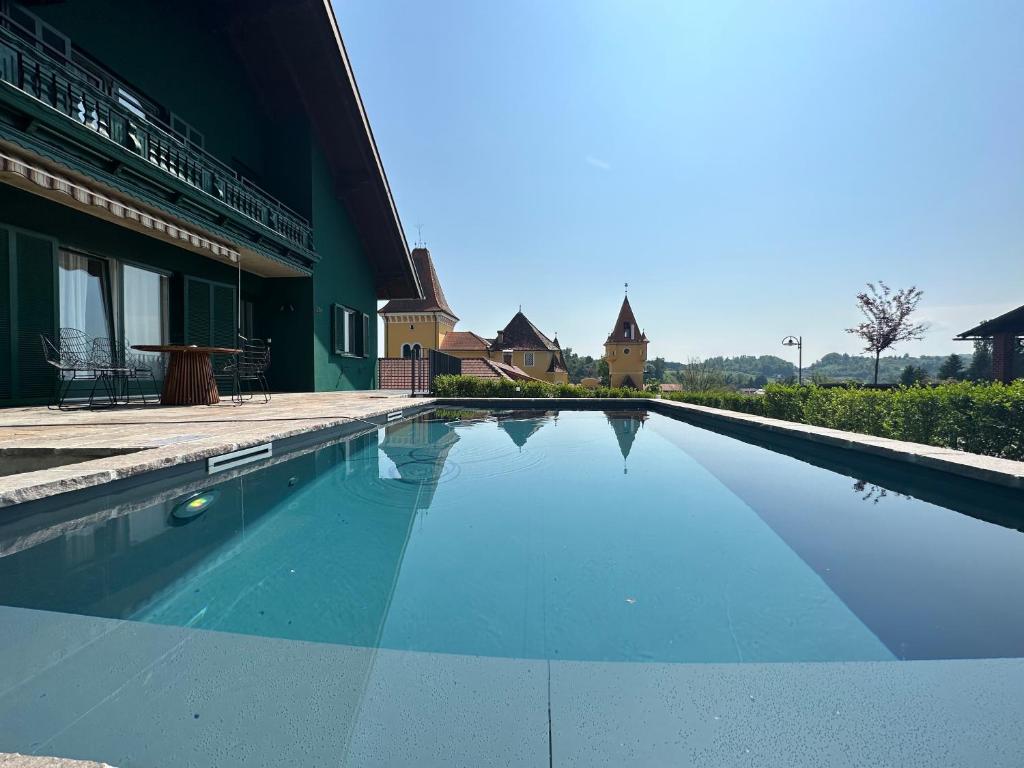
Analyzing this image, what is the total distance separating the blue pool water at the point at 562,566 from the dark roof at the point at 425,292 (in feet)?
84.3

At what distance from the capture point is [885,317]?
26188mm

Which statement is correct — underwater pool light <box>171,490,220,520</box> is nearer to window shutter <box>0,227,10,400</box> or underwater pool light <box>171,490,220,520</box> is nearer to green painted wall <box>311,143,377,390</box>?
window shutter <box>0,227,10,400</box>

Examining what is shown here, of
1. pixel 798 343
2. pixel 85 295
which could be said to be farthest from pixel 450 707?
pixel 798 343

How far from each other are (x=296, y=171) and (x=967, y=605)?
13309 mm

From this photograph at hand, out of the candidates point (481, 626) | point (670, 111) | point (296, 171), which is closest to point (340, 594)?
point (481, 626)

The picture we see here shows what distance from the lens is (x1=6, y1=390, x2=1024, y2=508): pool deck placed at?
8.20 feet

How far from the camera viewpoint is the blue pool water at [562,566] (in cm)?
179

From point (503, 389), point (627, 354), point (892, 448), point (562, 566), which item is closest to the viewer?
point (562, 566)

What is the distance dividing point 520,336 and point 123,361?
3741cm

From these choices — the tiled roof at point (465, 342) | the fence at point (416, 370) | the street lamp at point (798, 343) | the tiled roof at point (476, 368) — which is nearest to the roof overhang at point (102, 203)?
the fence at point (416, 370)

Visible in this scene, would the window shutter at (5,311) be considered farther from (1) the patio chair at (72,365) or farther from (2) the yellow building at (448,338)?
(2) the yellow building at (448,338)

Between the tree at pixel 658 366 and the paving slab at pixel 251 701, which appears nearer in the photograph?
the paving slab at pixel 251 701

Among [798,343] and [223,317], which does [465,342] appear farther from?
[223,317]

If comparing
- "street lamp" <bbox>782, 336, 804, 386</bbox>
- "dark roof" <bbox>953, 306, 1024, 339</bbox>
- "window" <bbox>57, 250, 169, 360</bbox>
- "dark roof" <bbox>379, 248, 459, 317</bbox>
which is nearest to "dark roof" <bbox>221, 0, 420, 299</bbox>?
"window" <bbox>57, 250, 169, 360</bbox>
